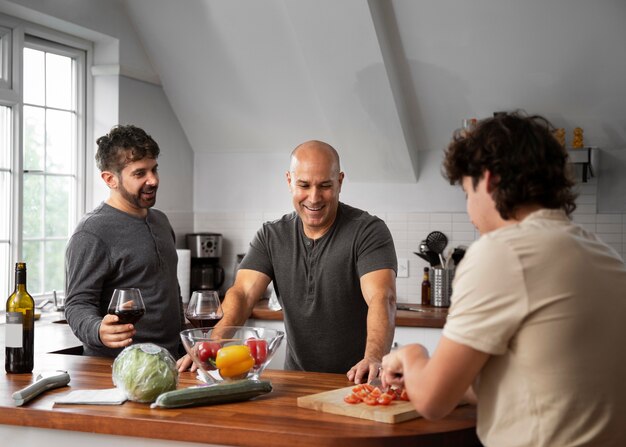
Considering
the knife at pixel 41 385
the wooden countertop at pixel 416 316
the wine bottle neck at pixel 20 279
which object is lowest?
the wooden countertop at pixel 416 316

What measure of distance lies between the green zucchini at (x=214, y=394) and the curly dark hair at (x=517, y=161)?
2.92ft

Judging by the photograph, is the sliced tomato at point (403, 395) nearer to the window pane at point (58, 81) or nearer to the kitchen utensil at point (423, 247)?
the kitchen utensil at point (423, 247)

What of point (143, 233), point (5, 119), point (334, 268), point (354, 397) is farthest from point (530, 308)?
point (5, 119)

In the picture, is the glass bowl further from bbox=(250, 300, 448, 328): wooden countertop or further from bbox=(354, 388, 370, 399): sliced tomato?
bbox=(250, 300, 448, 328): wooden countertop

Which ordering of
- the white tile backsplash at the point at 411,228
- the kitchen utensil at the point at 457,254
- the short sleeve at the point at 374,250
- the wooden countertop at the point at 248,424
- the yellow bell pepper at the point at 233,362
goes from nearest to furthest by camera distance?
the wooden countertop at the point at 248,424, the yellow bell pepper at the point at 233,362, the short sleeve at the point at 374,250, the white tile backsplash at the point at 411,228, the kitchen utensil at the point at 457,254

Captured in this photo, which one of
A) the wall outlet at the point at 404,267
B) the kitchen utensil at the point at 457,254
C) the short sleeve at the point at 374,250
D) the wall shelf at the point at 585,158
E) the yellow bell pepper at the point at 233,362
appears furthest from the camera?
the wall outlet at the point at 404,267

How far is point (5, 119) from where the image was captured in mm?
4309

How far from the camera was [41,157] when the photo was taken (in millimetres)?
4613

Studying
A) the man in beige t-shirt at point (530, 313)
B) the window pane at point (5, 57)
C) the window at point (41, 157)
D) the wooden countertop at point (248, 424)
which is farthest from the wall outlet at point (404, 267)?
the man in beige t-shirt at point (530, 313)

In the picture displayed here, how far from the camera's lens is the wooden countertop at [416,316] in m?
4.47

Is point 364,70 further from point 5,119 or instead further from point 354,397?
point 354,397

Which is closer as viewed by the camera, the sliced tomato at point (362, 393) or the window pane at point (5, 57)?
the sliced tomato at point (362, 393)

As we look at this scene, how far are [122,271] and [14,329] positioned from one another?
595 mm

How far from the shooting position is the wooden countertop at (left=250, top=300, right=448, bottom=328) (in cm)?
447
